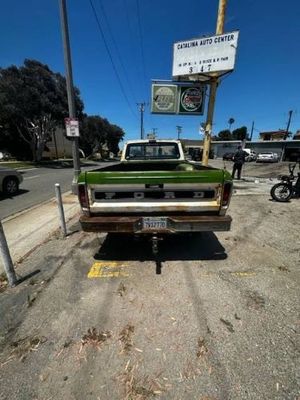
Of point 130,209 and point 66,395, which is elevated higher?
point 130,209

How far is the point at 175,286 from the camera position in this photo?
3438 mm

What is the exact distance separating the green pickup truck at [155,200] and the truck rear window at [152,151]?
3.08 metres

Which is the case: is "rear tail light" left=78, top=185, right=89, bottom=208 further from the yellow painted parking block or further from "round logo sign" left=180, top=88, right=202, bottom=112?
"round logo sign" left=180, top=88, right=202, bottom=112

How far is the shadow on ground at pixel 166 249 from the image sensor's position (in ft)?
14.2

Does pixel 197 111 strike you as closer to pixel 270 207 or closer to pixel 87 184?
pixel 270 207

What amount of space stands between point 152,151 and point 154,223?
3.61 metres

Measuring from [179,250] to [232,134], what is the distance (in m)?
111

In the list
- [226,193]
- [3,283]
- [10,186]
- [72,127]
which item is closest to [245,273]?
[226,193]

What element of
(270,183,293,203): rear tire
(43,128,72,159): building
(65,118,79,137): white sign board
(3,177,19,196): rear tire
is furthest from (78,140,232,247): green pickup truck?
(43,128,72,159): building

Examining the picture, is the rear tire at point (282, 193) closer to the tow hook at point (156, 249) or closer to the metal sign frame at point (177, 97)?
the metal sign frame at point (177, 97)

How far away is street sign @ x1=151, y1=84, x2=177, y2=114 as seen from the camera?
1097 centimetres

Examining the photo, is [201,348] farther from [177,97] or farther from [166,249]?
[177,97]

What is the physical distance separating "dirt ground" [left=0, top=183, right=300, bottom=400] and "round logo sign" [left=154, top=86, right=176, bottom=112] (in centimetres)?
844

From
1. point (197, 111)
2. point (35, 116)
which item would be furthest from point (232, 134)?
point (197, 111)
